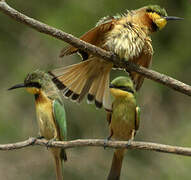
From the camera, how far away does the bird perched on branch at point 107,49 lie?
287 cm

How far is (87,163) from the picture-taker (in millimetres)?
4934

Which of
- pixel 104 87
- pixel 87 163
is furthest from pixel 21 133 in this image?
pixel 104 87

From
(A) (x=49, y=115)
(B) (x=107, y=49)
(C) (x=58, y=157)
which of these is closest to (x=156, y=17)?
(B) (x=107, y=49)

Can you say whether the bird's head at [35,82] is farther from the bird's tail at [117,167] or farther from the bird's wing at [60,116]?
the bird's tail at [117,167]

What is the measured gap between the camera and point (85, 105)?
17.2ft

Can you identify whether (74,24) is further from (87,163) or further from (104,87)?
(104,87)

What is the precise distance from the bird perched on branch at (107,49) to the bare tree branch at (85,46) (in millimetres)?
140

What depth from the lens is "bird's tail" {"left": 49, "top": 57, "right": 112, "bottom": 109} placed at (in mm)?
2971

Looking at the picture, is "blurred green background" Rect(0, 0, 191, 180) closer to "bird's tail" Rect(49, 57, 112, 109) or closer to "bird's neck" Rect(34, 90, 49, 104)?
"bird's neck" Rect(34, 90, 49, 104)

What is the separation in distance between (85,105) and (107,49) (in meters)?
2.36

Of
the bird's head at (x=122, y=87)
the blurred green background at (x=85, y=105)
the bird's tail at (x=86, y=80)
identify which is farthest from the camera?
the blurred green background at (x=85, y=105)

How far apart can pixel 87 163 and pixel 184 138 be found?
102 centimetres

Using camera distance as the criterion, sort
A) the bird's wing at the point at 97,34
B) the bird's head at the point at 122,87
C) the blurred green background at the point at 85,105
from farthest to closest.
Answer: the blurred green background at the point at 85,105 < the bird's head at the point at 122,87 < the bird's wing at the point at 97,34

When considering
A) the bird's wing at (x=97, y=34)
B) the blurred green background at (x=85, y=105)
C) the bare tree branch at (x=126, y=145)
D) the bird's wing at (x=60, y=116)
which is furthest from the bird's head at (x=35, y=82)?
the blurred green background at (x=85, y=105)
